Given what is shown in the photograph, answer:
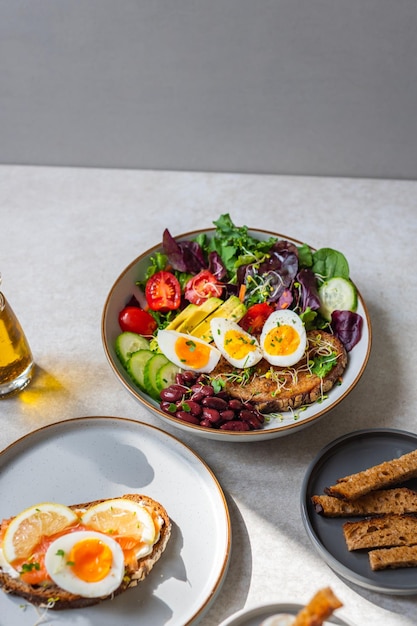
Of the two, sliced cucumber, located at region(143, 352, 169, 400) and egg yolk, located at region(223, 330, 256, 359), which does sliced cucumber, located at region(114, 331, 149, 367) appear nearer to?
sliced cucumber, located at region(143, 352, 169, 400)

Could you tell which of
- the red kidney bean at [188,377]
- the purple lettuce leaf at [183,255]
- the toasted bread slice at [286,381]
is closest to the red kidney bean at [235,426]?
the toasted bread slice at [286,381]

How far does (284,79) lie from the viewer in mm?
3143

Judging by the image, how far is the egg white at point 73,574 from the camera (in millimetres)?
1834

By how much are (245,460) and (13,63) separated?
87.3 inches

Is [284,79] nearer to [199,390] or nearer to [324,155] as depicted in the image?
[324,155]

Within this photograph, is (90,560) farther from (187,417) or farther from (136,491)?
(187,417)

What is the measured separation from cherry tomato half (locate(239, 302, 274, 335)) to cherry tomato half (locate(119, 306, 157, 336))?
36 centimetres

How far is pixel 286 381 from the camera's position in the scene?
2.37 meters

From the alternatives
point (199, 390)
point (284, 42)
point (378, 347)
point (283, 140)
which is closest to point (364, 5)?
point (284, 42)

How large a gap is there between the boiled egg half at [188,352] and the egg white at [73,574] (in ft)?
2.42

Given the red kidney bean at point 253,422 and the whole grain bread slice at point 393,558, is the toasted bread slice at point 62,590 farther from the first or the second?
the whole grain bread slice at point 393,558

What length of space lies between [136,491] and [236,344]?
0.64 m

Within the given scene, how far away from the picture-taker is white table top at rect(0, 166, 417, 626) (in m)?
2.06

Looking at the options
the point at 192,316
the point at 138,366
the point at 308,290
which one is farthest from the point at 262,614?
the point at 308,290
